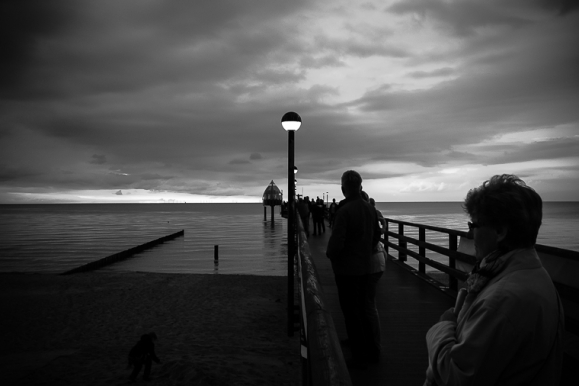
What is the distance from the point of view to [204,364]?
8164mm

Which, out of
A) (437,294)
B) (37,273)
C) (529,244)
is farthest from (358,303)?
(37,273)

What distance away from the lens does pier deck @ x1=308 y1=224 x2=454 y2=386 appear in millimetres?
3902

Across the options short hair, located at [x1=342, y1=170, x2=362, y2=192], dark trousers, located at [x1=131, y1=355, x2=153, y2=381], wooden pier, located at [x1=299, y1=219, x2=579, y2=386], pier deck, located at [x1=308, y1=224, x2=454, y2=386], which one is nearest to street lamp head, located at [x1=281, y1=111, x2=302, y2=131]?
wooden pier, located at [x1=299, y1=219, x2=579, y2=386]

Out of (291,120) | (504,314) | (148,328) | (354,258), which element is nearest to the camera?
(504,314)

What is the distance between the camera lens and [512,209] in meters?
1.39

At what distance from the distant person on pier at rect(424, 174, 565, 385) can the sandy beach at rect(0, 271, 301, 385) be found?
6851 mm

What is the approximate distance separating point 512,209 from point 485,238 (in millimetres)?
142

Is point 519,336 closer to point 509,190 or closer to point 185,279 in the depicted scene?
point 509,190

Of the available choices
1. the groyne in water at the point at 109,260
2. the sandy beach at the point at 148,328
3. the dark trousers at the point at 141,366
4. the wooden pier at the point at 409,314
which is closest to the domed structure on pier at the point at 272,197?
the groyne in water at the point at 109,260

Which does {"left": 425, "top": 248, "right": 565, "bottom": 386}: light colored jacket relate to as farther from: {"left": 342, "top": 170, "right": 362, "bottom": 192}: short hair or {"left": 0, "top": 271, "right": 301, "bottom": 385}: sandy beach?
{"left": 0, "top": 271, "right": 301, "bottom": 385}: sandy beach

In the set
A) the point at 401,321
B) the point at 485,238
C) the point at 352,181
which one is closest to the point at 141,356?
the point at 401,321

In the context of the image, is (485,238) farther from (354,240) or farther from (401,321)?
(401,321)

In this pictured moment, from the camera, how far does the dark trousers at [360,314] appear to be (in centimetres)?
395

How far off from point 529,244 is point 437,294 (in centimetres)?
643
